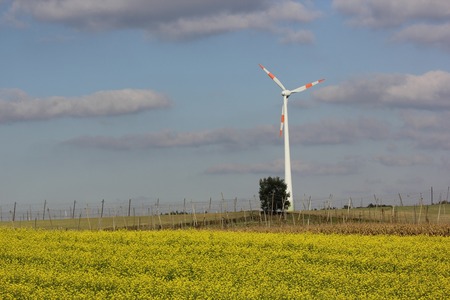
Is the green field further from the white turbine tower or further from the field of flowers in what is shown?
the field of flowers

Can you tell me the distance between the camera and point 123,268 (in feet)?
81.0

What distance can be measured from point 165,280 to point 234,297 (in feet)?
12.7

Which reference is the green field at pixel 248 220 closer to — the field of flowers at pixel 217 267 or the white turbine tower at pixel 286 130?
the white turbine tower at pixel 286 130

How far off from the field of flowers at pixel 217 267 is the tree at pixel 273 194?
34.0 metres

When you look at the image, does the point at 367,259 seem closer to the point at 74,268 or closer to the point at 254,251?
the point at 254,251

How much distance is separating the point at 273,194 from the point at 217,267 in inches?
1743

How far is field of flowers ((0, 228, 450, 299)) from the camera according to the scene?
20641 mm

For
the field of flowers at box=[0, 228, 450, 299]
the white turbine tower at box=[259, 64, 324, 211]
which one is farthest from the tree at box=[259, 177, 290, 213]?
the field of flowers at box=[0, 228, 450, 299]

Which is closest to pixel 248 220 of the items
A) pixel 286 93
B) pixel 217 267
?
pixel 286 93

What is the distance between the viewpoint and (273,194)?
224 ft

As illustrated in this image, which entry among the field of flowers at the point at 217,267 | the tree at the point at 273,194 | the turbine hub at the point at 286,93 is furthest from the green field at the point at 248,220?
the field of flowers at the point at 217,267

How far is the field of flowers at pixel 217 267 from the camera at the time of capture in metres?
20.6

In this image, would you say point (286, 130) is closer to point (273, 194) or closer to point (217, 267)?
point (273, 194)

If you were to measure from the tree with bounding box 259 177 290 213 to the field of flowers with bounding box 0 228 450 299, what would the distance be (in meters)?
34.0
